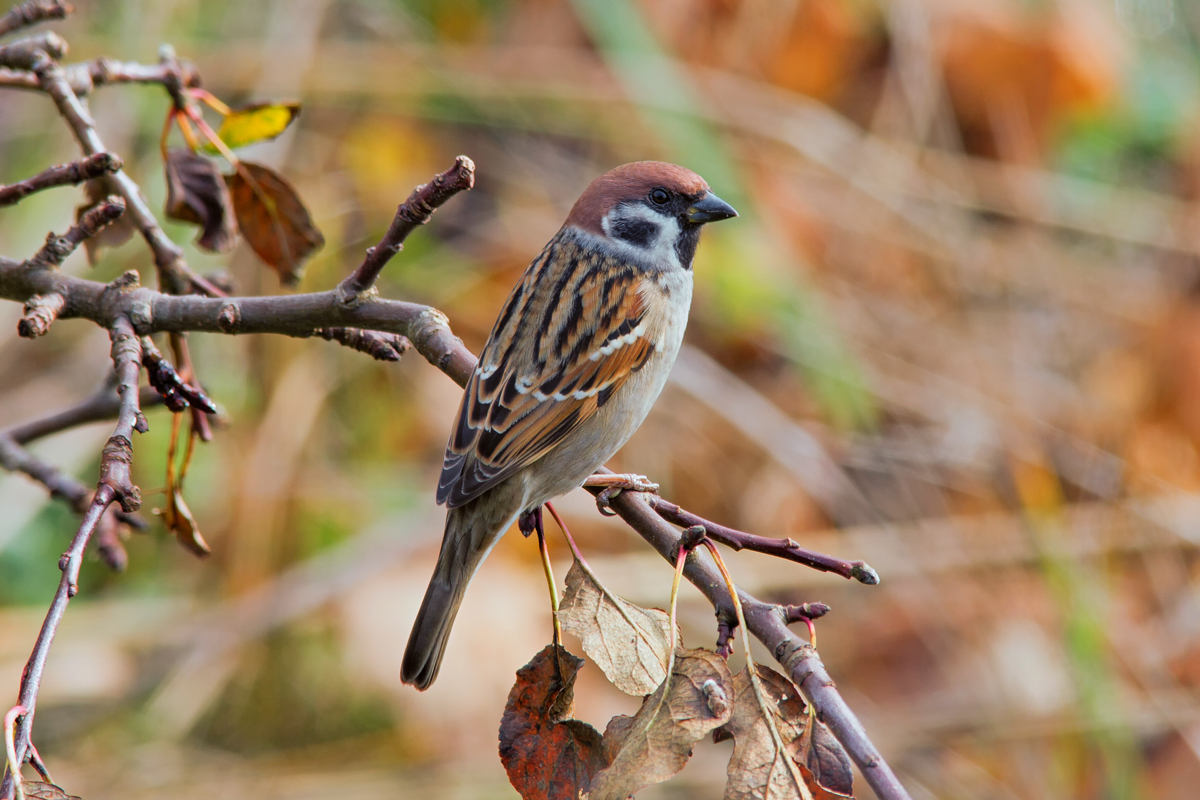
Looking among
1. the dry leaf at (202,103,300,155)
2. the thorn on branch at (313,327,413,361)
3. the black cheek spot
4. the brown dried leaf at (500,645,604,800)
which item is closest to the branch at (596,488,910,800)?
the brown dried leaf at (500,645,604,800)

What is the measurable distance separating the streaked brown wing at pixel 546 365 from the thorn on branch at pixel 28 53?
2.70 feet

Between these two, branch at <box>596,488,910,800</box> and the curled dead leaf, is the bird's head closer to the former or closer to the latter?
branch at <box>596,488,910,800</box>

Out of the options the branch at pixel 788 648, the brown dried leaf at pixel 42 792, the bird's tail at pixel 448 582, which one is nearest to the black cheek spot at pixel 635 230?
the bird's tail at pixel 448 582

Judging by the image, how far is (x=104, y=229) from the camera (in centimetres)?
168

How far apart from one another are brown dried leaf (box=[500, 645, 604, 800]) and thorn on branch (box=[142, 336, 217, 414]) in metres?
0.48

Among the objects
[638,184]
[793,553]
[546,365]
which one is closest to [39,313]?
[793,553]

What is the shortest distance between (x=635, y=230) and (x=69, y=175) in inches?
47.7

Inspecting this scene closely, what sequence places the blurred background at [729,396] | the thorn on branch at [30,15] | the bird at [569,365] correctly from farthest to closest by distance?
the blurred background at [729,396] → the bird at [569,365] → the thorn on branch at [30,15]

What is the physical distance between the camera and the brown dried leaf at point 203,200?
5.93 feet

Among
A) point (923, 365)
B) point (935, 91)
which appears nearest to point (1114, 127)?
point (935, 91)

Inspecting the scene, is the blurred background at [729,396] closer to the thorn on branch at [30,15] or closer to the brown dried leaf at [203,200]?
the brown dried leaf at [203,200]

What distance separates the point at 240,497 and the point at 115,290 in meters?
2.49

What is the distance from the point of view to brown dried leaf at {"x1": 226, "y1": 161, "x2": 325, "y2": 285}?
5.86ft

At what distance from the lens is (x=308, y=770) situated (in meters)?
3.38
